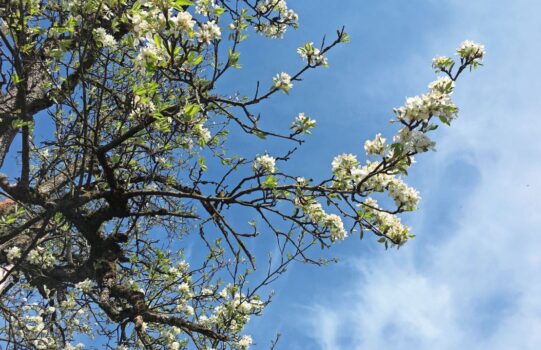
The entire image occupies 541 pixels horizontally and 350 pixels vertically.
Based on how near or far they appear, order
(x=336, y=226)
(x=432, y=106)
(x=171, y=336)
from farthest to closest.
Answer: (x=171, y=336)
(x=336, y=226)
(x=432, y=106)

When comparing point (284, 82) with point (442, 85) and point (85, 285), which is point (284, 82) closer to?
point (442, 85)

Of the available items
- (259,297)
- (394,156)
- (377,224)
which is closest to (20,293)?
(259,297)

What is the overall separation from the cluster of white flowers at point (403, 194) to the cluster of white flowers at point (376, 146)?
0.88 ft

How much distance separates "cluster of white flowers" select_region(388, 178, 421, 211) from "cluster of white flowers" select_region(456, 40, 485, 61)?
3.32ft

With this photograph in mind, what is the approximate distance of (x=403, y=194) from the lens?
3172 mm

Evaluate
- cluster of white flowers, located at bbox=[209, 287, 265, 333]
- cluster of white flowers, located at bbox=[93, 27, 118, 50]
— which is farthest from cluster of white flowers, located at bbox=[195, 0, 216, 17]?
cluster of white flowers, located at bbox=[209, 287, 265, 333]

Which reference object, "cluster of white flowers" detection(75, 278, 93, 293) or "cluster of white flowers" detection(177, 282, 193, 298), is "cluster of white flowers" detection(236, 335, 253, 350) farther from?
"cluster of white flowers" detection(75, 278, 93, 293)

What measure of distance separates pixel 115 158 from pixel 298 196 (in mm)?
2748

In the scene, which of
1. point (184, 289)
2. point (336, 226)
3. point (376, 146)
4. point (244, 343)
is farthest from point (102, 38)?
point (244, 343)

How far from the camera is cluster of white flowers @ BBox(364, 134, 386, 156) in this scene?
3.04 meters

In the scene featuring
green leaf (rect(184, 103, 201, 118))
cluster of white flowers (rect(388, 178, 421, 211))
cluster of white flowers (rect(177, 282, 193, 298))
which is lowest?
green leaf (rect(184, 103, 201, 118))

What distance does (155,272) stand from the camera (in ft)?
20.6

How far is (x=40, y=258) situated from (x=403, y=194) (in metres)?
5.00

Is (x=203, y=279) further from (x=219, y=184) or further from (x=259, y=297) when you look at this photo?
(x=219, y=184)
